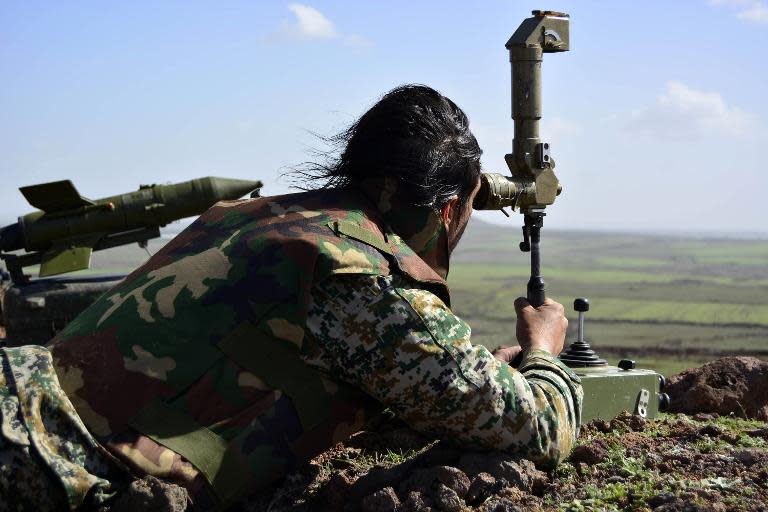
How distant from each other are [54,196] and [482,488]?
9.63 m

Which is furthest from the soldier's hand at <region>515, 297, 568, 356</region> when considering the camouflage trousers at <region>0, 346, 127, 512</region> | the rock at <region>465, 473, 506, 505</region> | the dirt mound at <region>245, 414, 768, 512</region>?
the camouflage trousers at <region>0, 346, 127, 512</region>

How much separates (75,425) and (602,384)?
8.14 ft

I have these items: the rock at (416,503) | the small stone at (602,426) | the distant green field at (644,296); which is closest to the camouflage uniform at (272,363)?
the rock at (416,503)

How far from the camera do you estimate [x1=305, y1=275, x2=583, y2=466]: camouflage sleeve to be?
3.08 metres

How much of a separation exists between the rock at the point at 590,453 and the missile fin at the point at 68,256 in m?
8.95

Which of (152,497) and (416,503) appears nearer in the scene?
(152,497)

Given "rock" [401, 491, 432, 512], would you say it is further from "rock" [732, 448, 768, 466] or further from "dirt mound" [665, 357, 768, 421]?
"dirt mound" [665, 357, 768, 421]

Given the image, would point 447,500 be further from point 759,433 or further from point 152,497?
point 759,433

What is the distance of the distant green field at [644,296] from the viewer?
41.5 m

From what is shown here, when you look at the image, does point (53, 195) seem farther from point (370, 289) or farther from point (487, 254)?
point (487, 254)

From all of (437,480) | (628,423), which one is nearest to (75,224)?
(628,423)

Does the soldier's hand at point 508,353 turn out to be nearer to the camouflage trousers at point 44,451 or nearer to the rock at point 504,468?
the rock at point 504,468

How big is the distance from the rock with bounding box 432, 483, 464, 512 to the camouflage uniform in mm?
186

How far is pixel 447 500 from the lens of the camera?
3160 mm
